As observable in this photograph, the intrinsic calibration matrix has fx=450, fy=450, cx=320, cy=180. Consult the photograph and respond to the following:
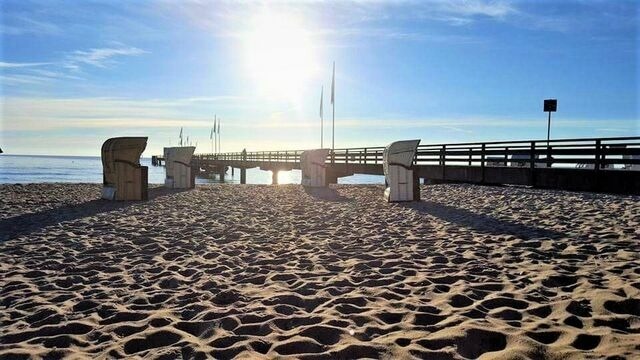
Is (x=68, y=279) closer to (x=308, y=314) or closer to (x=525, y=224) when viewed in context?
(x=308, y=314)

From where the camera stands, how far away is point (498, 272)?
5.29m

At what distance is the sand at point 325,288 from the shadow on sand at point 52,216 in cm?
9

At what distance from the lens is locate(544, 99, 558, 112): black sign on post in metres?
18.3

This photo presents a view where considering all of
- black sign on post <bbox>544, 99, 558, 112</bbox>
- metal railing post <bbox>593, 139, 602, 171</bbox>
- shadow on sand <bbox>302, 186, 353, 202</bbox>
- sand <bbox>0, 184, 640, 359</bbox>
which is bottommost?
sand <bbox>0, 184, 640, 359</bbox>

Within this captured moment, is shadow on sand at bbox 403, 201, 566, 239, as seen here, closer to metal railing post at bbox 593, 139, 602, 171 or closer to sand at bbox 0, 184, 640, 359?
sand at bbox 0, 184, 640, 359

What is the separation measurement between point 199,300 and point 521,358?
9.41 feet

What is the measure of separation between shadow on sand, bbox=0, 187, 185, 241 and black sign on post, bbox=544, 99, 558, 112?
15.8 metres

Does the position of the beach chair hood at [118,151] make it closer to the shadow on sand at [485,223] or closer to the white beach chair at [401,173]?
the white beach chair at [401,173]

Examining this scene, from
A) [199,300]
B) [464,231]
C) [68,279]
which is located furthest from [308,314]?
[464,231]

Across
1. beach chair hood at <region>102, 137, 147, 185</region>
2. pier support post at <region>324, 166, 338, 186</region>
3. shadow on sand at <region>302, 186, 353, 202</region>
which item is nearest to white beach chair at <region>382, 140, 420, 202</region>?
shadow on sand at <region>302, 186, 353, 202</region>

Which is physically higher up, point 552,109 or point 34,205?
point 552,109

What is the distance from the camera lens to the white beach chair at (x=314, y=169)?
21203mm

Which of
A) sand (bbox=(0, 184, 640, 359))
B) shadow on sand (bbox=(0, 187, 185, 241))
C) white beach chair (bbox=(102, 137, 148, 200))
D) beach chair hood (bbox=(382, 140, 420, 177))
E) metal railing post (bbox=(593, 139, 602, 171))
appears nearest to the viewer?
sand (bbox=(0, 184, 640, 359))

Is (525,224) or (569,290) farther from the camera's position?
(525,224)
